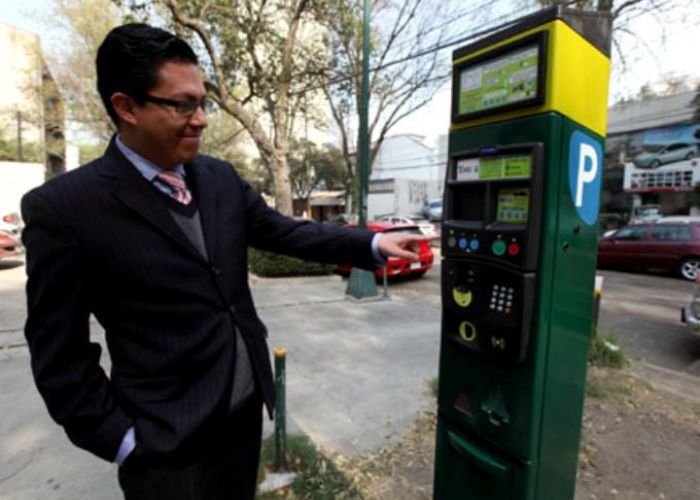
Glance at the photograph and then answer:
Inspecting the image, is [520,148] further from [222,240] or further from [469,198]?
[222,240]

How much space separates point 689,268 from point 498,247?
34.2 ft

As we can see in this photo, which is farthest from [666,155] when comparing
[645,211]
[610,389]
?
[610,389]

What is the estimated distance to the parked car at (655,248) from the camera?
9.51 m

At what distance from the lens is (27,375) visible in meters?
4.02

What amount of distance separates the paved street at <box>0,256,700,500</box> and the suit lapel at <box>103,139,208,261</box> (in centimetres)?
203

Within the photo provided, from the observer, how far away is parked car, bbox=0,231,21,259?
9133mm

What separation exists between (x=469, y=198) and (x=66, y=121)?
22443 mm

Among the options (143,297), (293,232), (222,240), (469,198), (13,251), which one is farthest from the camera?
(13,251)

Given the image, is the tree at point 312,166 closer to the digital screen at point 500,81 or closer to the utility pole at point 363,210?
the utility pole at point 363,210

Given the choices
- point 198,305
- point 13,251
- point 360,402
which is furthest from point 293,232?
point 13,251

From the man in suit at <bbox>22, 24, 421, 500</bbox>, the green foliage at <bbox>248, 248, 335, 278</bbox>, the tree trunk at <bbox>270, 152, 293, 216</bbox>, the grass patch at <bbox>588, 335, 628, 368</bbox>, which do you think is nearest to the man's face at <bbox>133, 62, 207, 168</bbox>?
the man in suit at <bbox>22, 24, 421, 500</bbox>

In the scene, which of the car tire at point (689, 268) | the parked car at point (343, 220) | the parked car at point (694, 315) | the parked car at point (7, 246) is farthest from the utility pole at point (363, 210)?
the parked car at point (7, 246)

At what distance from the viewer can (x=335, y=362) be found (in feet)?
14.8

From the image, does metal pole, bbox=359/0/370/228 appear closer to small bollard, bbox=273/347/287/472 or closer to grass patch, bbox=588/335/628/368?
grass patch, bbox=588/335/628/368
